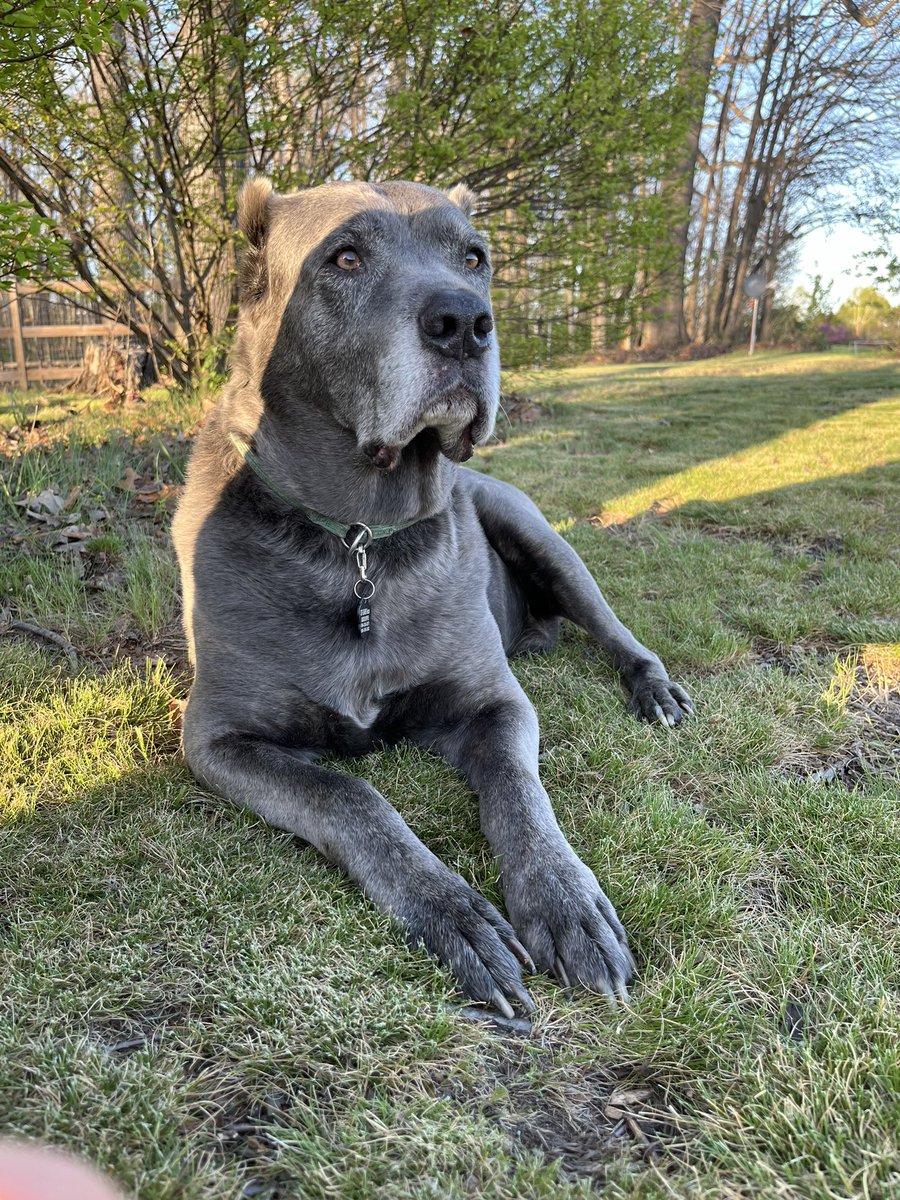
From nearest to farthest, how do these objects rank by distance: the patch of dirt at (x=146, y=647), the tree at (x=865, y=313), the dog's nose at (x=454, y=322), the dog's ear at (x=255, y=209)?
1. the dog's nose at (x=454, y=322)
2. the dog's ear at (x=255, y=209)
3. the patch of dirt at (x=146, y=647)
4. the tree at (x=865, y=313)

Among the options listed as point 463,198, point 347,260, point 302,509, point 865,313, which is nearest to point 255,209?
point 347,260

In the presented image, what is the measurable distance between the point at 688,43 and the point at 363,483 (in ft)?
26.9

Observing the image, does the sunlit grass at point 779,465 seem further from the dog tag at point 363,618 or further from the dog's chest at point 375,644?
the dog tag at point 363,618

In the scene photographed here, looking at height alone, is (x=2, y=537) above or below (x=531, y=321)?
below

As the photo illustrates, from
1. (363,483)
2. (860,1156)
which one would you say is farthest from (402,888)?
(363,483)

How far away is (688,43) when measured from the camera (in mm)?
8344

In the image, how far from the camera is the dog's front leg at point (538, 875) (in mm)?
1687

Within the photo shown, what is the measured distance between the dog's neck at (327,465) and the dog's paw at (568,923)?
1.20m

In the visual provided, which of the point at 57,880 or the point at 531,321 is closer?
the point at 57,880

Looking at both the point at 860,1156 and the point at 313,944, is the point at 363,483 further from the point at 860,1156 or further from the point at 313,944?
the point at 860,1156

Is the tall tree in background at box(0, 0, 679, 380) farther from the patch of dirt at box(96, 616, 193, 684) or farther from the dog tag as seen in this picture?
the dog tag

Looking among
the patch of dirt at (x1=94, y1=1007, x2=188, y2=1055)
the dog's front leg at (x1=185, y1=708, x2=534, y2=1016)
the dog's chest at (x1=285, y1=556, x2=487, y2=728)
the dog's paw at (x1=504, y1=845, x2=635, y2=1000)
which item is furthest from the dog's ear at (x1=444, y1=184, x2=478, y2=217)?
the patch of dirt at (x1=94, y1=1007, x2=188, y2=1055)

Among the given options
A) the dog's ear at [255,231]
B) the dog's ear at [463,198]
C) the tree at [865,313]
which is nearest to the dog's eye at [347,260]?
the dog's ear at [255,231]

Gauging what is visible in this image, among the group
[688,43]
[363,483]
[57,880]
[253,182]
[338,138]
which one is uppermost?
[688,43]
